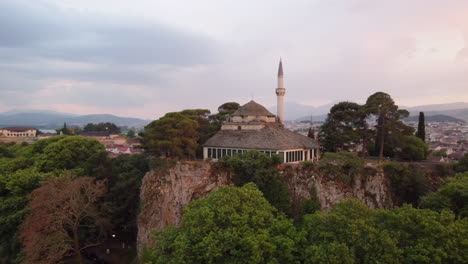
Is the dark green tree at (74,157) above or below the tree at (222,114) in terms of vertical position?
below

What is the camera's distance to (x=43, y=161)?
1588 inches

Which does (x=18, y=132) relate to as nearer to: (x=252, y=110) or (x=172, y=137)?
(x=172, y=137)

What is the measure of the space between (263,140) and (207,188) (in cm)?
996

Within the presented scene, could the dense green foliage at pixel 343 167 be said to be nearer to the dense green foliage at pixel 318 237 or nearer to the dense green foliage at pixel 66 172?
the dense green foliage at pixel 318 237

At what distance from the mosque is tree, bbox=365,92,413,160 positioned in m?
9.09

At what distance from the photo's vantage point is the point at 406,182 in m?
30.9

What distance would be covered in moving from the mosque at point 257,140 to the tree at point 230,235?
14552mm

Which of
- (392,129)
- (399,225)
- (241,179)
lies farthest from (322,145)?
(399,225)

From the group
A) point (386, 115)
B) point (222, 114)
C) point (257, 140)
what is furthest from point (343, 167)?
point (222, 114)

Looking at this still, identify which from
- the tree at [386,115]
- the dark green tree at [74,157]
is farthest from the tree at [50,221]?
the tree at [386,115]

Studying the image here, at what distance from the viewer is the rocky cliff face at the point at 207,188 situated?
31406 millimetres

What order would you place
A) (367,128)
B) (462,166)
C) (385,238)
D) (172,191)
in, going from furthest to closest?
(367,128) → (172,191) → (462,166) → (385,238)

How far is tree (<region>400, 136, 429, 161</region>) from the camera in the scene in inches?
1446

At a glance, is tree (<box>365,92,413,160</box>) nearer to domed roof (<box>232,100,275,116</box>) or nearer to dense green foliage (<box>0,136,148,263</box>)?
domed roof (<box>232,100,275,116</box>)
